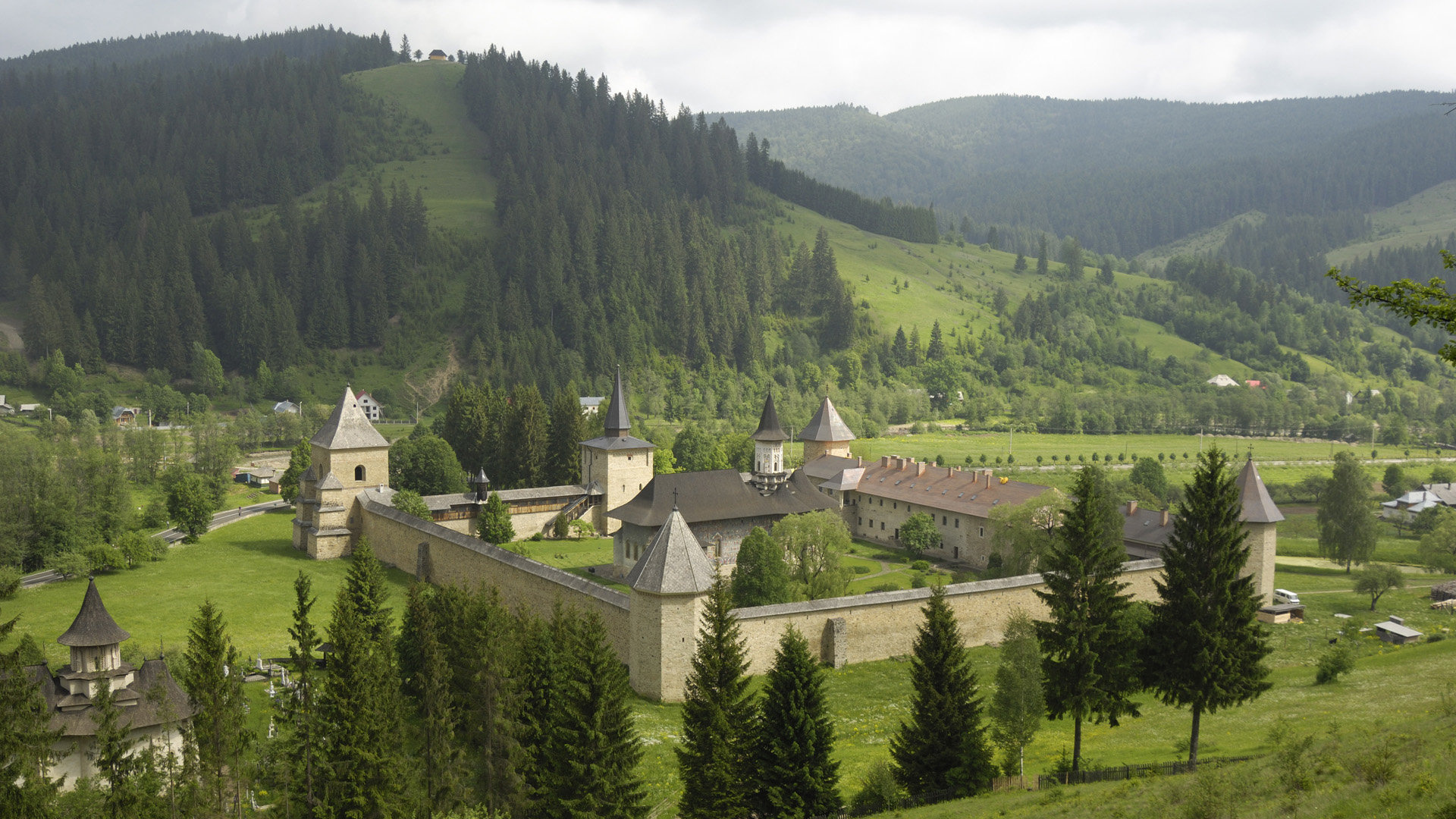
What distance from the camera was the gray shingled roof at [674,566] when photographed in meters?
34.0

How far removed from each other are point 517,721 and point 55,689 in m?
13.9

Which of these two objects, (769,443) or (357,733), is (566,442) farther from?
(357,733)

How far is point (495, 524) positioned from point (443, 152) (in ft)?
401

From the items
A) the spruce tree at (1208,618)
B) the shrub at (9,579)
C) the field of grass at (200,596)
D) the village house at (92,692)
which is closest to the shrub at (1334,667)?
the spruce tree at (1208,618)

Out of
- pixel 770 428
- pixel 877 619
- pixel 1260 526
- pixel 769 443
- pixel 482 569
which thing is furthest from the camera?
pixel 769 443

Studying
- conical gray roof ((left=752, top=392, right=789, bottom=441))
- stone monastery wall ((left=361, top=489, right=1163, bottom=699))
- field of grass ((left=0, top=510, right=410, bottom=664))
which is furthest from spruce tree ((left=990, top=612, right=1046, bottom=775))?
conical gray roof ((left=752, top=392, right=789, bottom=441))

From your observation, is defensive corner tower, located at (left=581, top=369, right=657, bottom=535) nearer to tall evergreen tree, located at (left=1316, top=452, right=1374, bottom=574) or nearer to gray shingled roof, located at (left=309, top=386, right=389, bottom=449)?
gray shingled roof, located at (left=309, top=386, right=389, bottom=449)

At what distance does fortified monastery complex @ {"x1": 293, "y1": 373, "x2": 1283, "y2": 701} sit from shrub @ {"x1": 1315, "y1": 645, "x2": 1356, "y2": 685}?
4.48 meters

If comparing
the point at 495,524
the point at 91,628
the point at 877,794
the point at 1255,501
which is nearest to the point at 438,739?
the point at 91,628

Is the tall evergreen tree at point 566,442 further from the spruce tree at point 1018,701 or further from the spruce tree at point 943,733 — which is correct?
the spruce tree at point 943,733

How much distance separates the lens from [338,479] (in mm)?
56750

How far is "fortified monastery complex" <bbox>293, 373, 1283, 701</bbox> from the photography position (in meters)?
34.8

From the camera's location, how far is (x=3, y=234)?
13075 cm

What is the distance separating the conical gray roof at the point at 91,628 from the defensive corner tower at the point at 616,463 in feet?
118
